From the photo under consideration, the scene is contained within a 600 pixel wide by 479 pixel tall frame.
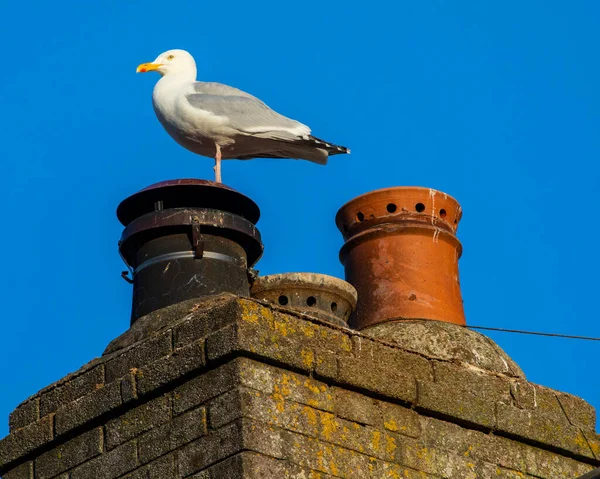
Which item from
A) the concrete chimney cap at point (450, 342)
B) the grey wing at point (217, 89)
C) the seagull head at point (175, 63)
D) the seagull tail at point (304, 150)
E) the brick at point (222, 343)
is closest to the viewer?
the brick at point (222, 343)

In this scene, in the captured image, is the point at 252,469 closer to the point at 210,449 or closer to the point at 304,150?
the point at 210,449

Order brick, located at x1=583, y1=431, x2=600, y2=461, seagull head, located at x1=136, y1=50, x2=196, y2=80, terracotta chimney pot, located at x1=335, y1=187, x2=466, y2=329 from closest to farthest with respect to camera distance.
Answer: brick, located at x1=583, y1=431, x2=600, y2=461 → terracotta chimney pot, located at x1=335, y1=187, x2=466, y2=329 → seagull head, located at x1=136, y1=50, x2=196, y2=80

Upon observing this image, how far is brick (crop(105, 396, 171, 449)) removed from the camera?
5.90 metres

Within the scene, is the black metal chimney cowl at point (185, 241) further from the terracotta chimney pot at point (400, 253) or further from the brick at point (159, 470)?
the terracotta chimney pot at point (400, 253)

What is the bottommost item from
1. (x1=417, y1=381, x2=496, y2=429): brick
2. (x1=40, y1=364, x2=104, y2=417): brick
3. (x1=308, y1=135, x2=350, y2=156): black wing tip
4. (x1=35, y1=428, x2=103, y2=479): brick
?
(x1=35, y1=428, x2=103, y2=479): brick

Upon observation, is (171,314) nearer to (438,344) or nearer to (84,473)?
(84,473)

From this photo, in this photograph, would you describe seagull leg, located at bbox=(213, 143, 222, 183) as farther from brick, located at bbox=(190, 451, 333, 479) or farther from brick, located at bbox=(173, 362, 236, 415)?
brick, located at bbox=(190, 451, 333, 479)

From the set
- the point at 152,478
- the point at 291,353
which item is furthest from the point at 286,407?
the point at 152,478

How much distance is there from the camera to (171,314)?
6.42 meters

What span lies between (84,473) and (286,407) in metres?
1.04

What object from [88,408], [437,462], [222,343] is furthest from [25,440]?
[437,462]

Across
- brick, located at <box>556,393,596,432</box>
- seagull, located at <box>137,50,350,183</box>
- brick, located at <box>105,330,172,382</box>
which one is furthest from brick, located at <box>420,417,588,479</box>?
seagull, located at <box>137,50,350,183</box>

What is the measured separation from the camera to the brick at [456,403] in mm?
6223

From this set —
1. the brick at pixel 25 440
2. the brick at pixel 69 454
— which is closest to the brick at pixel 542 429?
the brick at pixel 69 454
